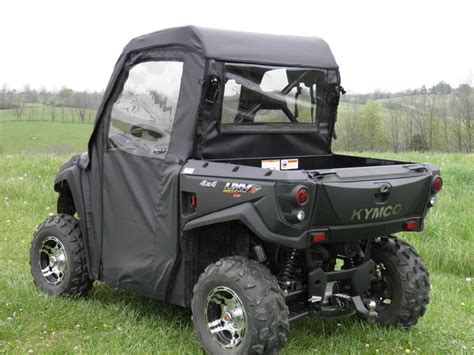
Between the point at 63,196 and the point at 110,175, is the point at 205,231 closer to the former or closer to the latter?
the point at 110,175

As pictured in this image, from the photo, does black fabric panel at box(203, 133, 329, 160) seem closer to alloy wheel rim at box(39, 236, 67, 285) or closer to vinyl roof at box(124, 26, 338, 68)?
vinyl roof at box(124, 26, 338, 68)

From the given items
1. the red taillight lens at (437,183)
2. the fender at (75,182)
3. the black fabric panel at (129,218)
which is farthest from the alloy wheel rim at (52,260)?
the red taillight lens at (437,183)

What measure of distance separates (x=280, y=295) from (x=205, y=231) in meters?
0.81

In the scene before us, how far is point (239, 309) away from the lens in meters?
4.01

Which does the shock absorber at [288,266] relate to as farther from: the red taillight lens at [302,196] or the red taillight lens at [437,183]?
the red taillight lens at [437,183]

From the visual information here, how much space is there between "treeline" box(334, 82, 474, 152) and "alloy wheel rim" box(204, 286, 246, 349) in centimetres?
5208

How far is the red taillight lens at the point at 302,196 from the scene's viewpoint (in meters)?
3.65

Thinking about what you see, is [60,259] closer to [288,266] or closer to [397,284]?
[288,266]

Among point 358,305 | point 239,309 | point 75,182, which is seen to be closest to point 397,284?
point 358,305

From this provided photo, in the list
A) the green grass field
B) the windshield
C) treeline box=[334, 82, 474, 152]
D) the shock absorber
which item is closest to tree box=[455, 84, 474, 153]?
treeline box=[334, 82, 474, 152]

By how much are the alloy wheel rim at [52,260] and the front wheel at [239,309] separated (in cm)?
177

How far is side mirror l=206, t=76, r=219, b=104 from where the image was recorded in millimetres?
4359

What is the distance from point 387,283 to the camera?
4.90 metres

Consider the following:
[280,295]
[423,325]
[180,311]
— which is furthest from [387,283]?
[180,311]
